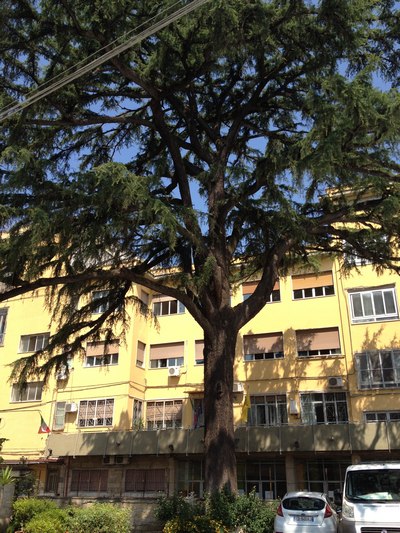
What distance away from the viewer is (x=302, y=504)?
41.4 feet

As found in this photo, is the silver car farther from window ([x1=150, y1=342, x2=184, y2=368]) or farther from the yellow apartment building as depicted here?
window ([x1=150, y1=342, x2=184, y2=368])

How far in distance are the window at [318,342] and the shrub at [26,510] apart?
18.7 m

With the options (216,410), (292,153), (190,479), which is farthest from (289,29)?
(190,479)

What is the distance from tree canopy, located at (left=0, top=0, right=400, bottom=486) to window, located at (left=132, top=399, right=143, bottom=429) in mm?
15919

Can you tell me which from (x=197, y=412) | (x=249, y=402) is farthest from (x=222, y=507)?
(x=197, y=412)

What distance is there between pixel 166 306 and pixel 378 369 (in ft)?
43.6

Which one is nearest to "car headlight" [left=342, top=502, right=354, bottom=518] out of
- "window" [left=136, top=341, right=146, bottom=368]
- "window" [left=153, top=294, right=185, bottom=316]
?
"window" [left=136, top=341, right=146, bottom=368]

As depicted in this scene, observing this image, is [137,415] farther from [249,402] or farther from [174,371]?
[249,402]

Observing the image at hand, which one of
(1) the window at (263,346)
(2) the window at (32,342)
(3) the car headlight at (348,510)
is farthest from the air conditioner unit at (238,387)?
(3) the car headlight at (348,510)

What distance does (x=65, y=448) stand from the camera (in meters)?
29.8

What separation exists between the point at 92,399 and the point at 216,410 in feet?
69.3

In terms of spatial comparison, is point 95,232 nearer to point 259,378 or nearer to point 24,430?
point 259,378

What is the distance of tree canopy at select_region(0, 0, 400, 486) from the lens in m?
10.5

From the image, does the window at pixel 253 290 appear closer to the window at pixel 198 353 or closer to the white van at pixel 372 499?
the window at pixel 198 353
